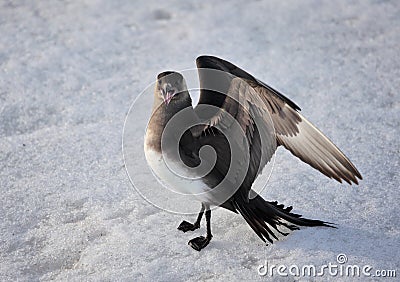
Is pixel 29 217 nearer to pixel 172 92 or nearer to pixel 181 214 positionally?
pixel 181 214

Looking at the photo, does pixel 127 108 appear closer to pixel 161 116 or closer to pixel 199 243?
pixel 161 116

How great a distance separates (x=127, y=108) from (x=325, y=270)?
2.33 meters

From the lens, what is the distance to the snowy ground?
3.25 metres

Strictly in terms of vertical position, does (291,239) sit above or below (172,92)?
below

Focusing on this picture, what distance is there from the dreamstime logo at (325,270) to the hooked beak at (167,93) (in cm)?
101

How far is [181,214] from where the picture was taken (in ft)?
12.0

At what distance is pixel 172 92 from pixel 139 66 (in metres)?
2.09

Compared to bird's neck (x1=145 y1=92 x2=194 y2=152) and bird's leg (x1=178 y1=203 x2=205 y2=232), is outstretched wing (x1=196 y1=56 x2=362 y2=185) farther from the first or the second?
bird's leg (x1=178 y1=203 x2=205 y2=232)

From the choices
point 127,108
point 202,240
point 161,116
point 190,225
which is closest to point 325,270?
point 202,240

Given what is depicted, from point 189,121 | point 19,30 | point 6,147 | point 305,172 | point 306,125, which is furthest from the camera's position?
point 19,30

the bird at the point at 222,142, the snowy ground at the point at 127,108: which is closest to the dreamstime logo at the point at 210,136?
the bird at the point at 222,142

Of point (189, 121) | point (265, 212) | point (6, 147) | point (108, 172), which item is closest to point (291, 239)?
point (265, 212)

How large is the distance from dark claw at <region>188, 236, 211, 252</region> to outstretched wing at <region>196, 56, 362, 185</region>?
409mm

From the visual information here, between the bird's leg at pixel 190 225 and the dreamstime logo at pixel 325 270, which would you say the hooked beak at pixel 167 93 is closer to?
the bird's leg at pixel 190 225
